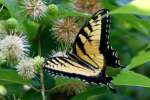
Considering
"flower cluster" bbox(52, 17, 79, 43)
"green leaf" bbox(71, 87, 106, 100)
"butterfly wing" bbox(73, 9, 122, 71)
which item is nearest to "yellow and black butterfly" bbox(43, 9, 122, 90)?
"butterfly wing" bbox(73, 9, 122, 71)

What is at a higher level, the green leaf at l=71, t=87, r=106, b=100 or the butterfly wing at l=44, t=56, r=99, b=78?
the butterfly wing at l=44, t=56, r=99, b=78

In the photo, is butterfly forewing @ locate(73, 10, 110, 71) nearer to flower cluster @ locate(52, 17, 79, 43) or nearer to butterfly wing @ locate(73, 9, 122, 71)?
butterfly wing @ locate(73, 9, 122, 71)

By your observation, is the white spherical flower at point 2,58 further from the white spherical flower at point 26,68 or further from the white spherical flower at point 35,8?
the white spherical flower at point 35,8

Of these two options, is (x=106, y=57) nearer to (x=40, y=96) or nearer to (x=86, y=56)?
(x=86, y=56)

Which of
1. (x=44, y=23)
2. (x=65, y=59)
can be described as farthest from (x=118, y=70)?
(x=44, y=23)

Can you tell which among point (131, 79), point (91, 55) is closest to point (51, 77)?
point (91, 55)

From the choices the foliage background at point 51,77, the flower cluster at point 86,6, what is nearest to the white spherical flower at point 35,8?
the foliage background at point 51,77

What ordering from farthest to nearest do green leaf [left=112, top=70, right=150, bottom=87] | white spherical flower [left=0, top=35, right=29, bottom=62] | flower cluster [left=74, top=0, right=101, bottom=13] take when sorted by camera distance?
flower cluster [left=74, top=0, right=101, bottom=13], white spherical flower [left=0, top=35, right=29, bottom=62], green leaf [left=112, top=70, right=150, bottom=87]

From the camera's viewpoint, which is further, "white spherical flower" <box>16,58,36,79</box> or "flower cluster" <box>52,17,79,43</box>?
"flower cluster" <box>52,17,79,43</box>
